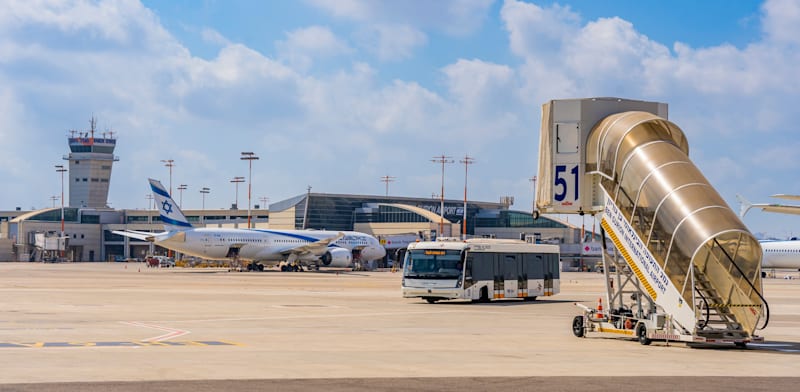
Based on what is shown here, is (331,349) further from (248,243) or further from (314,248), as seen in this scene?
(314,248)

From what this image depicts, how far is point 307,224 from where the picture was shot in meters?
142

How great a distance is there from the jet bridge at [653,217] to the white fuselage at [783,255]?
86.6 m

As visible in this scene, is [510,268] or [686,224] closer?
[686,224]

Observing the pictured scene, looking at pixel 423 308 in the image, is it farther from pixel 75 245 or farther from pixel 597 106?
pixel 75 245

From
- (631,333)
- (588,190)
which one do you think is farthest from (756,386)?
(588,190)

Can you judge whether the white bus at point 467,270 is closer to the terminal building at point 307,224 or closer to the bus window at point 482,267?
the bus window at point 482,267

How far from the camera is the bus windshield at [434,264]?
42.4 m

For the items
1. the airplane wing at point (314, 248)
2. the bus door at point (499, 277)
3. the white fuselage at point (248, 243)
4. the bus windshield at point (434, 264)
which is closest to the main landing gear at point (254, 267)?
the white fuselage at point (248, 243)

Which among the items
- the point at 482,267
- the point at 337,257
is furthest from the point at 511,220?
the point at 482,267

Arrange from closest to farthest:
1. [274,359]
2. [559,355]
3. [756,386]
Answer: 1. [756,386]
2. [274,359]
3. [559,355]

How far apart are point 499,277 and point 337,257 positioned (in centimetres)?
5339

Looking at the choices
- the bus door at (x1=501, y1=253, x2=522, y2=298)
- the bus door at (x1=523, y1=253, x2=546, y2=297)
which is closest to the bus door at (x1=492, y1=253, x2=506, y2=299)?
the bus door at (x1=501, y1=253, x2=522, y2=298)

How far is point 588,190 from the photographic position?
26047 mm

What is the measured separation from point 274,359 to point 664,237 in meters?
8.84
